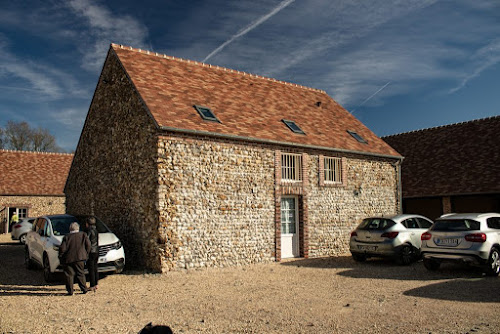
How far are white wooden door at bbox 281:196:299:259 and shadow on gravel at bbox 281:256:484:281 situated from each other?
58 cm

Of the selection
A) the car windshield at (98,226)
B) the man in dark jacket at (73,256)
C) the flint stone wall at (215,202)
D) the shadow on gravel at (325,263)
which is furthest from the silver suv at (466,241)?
the car windshield at (98,226)

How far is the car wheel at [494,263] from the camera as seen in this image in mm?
9836

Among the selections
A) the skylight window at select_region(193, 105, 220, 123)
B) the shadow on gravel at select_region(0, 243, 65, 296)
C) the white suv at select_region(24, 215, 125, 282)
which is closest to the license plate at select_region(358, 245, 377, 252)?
the skylight window at select_region(193, 105, 220, 123)

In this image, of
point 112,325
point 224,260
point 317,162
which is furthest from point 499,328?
point 317,162

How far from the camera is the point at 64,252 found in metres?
8.55

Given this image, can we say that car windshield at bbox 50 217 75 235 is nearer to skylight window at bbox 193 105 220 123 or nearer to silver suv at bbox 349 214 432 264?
skylight window at bbox 193 105 220 123

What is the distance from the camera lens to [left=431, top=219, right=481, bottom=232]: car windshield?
1018 cm

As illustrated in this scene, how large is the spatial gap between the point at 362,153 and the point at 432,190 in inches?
240

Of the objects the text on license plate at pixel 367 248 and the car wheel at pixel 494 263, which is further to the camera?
the text on license plate at pixel 367 248

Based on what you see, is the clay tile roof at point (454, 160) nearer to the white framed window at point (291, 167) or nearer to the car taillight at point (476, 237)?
the white framed window at point (291, 167)

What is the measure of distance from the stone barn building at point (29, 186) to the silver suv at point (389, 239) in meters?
22.6

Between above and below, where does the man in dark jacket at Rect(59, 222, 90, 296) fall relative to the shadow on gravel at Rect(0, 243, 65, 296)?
above

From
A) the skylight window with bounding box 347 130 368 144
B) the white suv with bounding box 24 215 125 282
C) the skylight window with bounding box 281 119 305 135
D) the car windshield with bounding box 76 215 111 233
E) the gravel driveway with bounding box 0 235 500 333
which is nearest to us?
the gravel driveway with bounding box 0 235 500 333

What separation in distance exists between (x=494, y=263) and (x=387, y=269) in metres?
2.63
